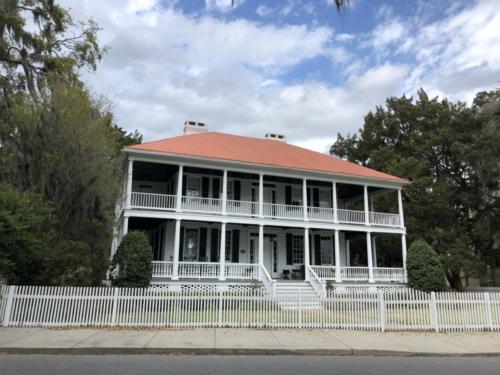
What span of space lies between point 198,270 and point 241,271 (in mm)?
2123

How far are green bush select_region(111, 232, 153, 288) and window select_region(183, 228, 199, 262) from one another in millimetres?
4966

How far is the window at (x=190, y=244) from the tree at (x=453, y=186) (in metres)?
15.7

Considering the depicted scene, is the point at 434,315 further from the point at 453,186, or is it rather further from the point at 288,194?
the point at 453,186

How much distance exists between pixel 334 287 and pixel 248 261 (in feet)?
15.2

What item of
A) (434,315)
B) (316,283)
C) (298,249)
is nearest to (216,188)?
(298,249)

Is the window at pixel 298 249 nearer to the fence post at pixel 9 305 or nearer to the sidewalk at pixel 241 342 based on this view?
the sidewalk at pixel 241 342

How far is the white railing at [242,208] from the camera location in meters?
20.5

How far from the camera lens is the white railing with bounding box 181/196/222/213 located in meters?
19.6

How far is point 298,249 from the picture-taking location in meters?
23.5

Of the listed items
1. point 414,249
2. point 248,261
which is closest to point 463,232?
point 414,249

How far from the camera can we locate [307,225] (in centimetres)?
2127

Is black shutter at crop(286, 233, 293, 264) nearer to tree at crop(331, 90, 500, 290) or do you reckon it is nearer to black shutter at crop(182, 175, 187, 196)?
black shutter at crop(182, 175, 187, 196)

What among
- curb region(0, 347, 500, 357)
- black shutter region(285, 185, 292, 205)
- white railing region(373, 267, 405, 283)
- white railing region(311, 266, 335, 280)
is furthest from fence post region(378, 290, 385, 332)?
black shutter region(285, 185, 292, 205)

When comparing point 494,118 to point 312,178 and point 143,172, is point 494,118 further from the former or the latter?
point 143,172
